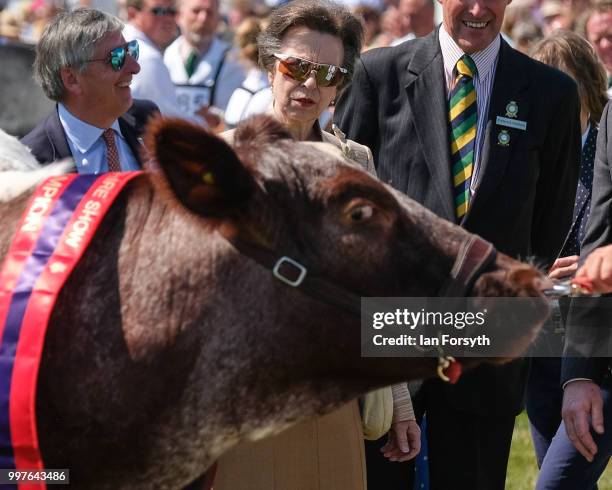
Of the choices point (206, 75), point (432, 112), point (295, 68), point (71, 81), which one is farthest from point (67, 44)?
point (206, 75)

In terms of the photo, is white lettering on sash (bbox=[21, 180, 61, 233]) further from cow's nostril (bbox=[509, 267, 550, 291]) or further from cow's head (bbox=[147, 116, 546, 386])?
cow's nostril (bbox=[509, 267, 550, 291])

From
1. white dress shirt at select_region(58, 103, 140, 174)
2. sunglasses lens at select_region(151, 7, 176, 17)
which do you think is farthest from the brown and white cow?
sunglasses lens at select_region(151, 7, 176, 17)

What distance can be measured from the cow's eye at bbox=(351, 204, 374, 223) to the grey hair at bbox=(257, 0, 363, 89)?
1.74m

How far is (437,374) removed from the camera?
390 centimetres

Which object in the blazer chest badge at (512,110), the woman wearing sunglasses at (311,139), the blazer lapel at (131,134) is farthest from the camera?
the blazer chest badge at (512,110)

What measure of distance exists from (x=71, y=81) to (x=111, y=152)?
40 centimetres

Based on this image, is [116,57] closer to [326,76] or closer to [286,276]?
[326,76]

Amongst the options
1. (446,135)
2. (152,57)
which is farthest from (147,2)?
(446,135)

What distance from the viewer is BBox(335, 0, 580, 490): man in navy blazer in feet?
18.2

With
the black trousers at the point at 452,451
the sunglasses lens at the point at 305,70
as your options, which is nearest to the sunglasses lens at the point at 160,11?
the sunglasses lens at the point at 305,70

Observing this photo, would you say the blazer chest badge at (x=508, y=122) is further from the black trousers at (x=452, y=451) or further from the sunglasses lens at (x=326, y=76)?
the black trousers at (x=452, y=451)

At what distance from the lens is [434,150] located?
560cm

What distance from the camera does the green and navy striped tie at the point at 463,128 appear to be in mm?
5594

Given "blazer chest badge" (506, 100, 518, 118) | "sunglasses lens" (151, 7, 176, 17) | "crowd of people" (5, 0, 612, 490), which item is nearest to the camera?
"crowd of people" (5, 0, 612, 490)
